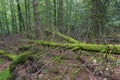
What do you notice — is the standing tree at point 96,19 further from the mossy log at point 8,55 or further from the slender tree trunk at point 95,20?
the mossy log at point 8,55

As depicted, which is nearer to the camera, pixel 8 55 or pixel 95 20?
pixel 95 20

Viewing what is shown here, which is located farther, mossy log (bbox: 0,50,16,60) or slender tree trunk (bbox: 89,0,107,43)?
mossy log (bbox: 0,50,16,60)

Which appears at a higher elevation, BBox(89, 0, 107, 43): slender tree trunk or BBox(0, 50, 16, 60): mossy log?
BBox(89, 0, 107, 43): slender tree trunk

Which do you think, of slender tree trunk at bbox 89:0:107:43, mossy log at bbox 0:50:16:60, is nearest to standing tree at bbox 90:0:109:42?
slender tree trunk at bbox 89:0:107:43

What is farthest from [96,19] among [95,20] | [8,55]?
[8,55]

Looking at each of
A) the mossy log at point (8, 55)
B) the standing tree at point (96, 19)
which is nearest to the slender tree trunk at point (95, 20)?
the standing tree at point (96, 19)

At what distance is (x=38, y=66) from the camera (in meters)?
6.33

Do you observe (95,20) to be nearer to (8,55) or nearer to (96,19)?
(96,19)

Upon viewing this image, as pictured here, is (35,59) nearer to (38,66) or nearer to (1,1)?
(38,66)

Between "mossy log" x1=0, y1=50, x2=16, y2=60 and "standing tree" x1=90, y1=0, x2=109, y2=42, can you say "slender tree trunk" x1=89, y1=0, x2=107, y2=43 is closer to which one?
"standing tree" x1=90, y1=0, x2=109, y2=42

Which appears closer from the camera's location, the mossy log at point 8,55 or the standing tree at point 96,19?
the standing tree at point 96,19

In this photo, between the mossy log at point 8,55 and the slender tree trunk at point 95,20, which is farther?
the mossy log at point 8,55

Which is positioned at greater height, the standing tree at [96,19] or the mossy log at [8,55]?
the standing tree at [96,19]

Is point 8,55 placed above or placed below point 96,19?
below
